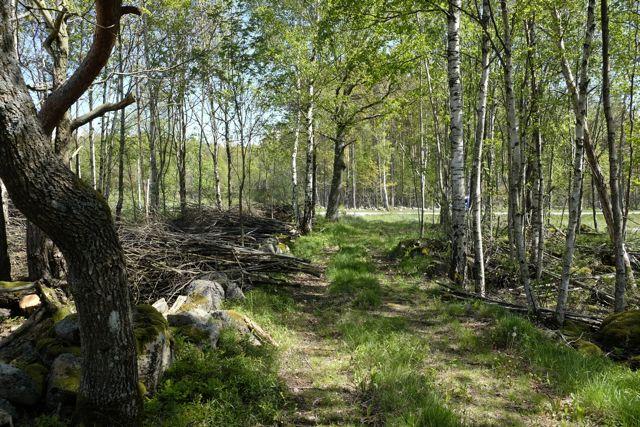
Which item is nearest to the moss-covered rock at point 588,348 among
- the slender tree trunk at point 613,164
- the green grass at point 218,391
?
the slender tree trunk at point 613,164

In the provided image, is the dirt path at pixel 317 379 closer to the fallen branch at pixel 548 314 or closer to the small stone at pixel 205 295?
the small stone at pixel 205 295

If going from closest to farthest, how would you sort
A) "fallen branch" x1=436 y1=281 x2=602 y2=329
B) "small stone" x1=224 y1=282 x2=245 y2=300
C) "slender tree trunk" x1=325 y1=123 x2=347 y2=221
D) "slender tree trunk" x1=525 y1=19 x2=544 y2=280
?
"fallen branch" x1=436 y1=281 x2=602 y2=329, "small stone" x1=224 y1=282 x2=245 y2=300, "slender tree trunk" x1=525 y1=19 x2=544 y2=280, "slender tree trunk" x1=325 y1=123 x2=347 y2=221

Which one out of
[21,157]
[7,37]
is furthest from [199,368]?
[7,37]

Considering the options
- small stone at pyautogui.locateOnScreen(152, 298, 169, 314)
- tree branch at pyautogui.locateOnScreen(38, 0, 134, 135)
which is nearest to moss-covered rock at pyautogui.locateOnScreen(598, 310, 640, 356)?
small stone at pyautogui.locateOnScreen(152, 298, 169, 314)

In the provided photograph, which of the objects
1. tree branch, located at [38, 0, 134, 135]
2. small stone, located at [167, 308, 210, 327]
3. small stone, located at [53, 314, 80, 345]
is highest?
tree branch, located at [38, 0, 134, 135]

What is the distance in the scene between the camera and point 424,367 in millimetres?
4977

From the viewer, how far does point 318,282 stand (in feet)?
30.9

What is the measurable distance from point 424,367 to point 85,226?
4.19 meters

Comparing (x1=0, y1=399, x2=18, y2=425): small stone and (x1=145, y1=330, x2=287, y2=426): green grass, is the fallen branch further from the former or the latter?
(x1=0, y1=399, x2=18, y2=425): small stone

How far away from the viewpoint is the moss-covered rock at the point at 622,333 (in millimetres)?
5410

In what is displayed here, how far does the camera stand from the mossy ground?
12.5 feet

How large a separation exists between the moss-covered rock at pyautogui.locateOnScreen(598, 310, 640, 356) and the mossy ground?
0.64 metres

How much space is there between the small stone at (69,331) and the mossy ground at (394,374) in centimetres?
110

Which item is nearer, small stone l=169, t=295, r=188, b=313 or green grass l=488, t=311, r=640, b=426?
green grass l=488, t=311, r=640, b=426
